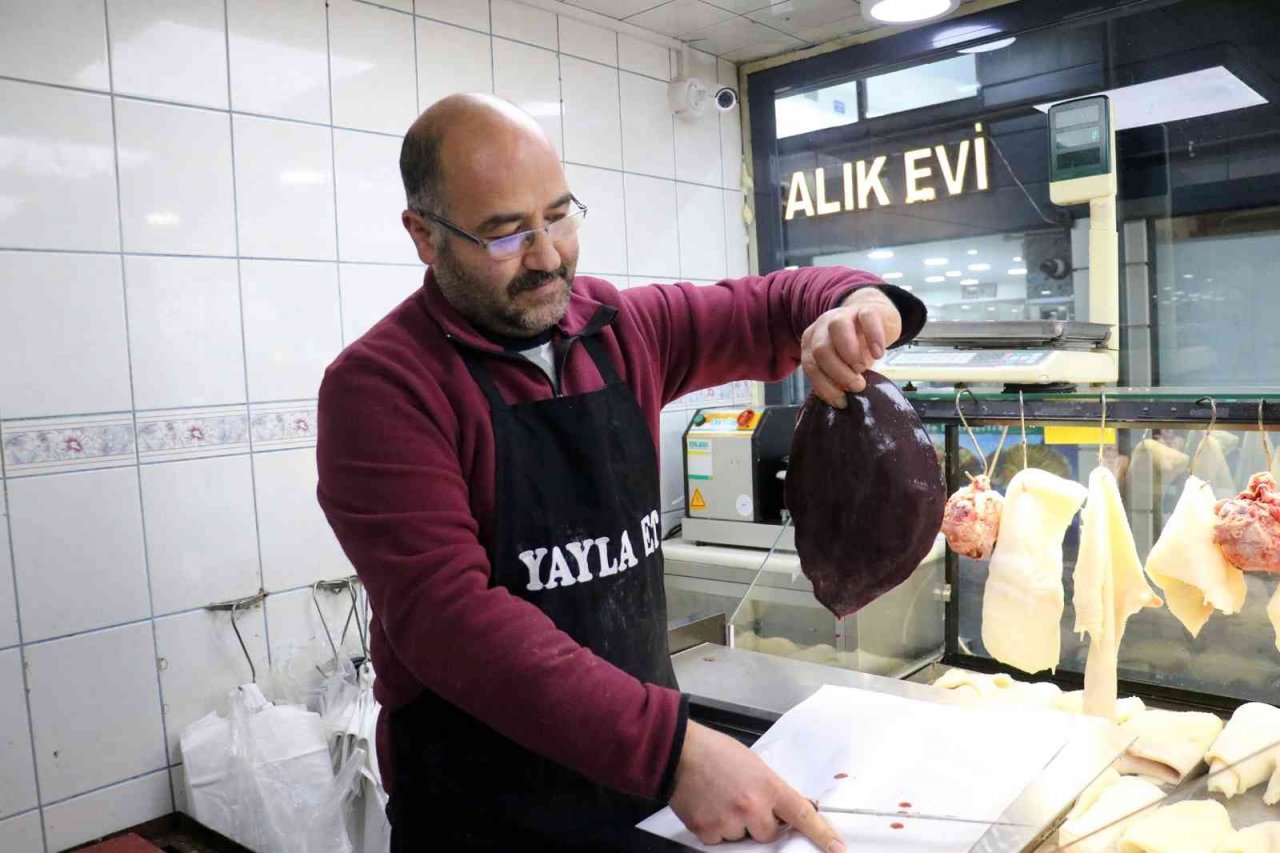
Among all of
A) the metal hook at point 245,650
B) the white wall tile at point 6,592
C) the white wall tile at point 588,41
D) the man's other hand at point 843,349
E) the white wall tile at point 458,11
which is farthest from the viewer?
the white wall tile at point 588,41

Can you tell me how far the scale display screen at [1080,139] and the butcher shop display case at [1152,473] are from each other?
0.92m

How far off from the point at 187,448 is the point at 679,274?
222cm

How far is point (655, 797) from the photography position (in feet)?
3.40

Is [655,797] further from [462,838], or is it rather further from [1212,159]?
[1212,159]

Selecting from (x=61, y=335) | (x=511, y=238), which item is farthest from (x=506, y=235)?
(x=61, y=335)

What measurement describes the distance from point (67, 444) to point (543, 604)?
177 cm

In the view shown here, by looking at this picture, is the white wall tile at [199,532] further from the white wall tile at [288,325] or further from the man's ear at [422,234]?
the man's ear at [422,234]

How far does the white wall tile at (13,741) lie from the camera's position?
238cm

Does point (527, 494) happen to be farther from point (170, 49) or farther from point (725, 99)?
point (725, 99)

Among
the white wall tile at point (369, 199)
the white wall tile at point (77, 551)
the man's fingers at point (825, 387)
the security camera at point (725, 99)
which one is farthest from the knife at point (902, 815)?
the security camera at point (725, 99)

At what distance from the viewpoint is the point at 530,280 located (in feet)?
4.17

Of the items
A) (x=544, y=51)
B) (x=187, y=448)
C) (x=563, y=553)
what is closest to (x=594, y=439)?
(x=563, y=553)

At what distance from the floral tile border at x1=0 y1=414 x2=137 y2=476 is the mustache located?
1744 mm

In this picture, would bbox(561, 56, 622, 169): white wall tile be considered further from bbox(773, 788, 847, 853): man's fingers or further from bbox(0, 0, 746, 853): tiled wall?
bbox(773, 788, 847, 853): man's fingers
